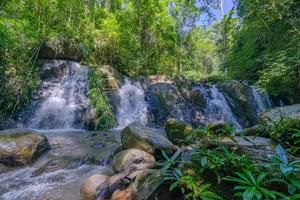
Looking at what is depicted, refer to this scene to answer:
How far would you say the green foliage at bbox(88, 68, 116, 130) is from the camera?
8.34 m

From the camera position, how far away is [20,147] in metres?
4.83

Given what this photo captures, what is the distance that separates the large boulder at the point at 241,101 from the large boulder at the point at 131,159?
7463mm

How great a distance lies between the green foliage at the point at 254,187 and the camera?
1.50 meters

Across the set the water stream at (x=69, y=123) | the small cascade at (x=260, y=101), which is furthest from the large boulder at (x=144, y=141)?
the small cascade at (x=260, y=101)

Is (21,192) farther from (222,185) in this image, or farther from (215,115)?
(215,115)

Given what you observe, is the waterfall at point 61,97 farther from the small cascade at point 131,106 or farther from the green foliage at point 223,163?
the green foliage at point 223,163

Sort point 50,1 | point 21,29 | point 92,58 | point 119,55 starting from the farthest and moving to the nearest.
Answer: point 119,55 → point 92,58 → point 50,1 → point 21,29

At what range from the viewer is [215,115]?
34.9ft

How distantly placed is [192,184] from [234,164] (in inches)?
14.1

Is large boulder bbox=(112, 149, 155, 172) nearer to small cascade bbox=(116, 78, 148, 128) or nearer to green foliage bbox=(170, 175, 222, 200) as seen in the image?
green foliage bbox=(170, 175, 222, 200)

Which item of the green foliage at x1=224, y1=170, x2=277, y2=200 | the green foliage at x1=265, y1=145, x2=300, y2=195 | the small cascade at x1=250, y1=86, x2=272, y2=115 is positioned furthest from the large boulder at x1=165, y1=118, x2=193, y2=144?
the small cascade at x1=250, y1=86, x2=272, y2=115

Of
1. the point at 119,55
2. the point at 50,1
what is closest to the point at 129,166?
the point at 50,1

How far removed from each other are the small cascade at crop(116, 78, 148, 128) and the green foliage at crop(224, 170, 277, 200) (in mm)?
7590

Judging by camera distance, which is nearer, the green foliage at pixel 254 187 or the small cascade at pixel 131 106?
the green foliage at pixel 254 187
